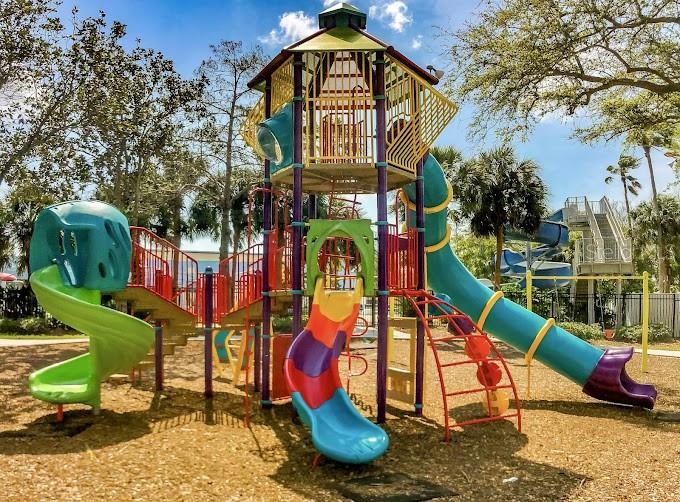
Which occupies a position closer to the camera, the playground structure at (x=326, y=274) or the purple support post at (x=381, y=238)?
the playground structure at (x=326, y=274)

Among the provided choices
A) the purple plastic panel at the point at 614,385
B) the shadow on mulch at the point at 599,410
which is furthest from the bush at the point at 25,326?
the purple plastic panel at the point at 614,385

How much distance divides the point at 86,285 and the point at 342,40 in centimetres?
489

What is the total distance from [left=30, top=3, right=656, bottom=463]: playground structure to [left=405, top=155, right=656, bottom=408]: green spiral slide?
0.02 metres

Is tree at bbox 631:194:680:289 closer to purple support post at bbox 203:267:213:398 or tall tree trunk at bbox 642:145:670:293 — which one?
tall tree trunk at bbox 642:145:670:293

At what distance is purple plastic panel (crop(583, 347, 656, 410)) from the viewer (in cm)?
968

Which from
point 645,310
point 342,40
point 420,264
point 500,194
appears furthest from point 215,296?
point 500,194

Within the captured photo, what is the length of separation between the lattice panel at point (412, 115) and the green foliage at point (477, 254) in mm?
37638

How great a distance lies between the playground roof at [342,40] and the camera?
26.1 feet

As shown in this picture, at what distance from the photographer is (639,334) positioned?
73.6ft

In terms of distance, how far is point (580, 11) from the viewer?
1187cm

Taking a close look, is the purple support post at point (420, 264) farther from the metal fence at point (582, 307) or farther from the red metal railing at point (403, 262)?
the metal fence at point (582, 307)

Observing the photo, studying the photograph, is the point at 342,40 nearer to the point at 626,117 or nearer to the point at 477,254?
the point at 626,117

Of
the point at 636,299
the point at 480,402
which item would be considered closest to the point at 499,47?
the point at 480,402

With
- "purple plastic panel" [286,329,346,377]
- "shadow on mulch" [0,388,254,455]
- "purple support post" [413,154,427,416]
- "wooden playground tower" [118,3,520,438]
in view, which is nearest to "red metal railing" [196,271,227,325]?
"wooden playground tower" [118,3,520,438]
